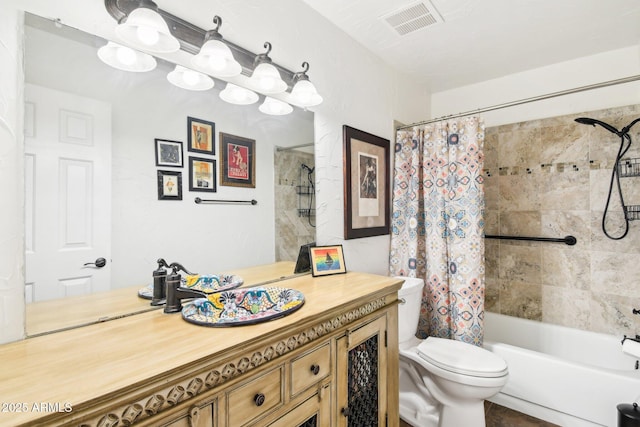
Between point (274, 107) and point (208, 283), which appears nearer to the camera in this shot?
point (208, 283)

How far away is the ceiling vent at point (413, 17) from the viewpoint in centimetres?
174

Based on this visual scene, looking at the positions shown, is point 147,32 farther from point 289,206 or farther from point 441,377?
point 441,377

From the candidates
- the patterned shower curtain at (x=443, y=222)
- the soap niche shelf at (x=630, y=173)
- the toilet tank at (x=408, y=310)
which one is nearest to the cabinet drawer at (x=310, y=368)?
the toilet tank at (x=408, y=310)

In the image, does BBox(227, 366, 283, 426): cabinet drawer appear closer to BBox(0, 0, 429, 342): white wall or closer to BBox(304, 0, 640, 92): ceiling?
BBox(0, 0, 429, 342): white wall

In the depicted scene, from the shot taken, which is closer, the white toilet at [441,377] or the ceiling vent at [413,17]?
the white toilet at [441,377]

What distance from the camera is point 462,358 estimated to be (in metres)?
1.71

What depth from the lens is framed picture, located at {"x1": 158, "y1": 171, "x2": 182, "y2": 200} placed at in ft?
3.67

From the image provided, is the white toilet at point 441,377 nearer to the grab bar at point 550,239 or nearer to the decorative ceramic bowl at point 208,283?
the decorative ceramic bowl at point 208,283

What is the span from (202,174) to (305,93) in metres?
0.65

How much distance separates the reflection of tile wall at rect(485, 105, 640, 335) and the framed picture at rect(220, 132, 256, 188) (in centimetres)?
222

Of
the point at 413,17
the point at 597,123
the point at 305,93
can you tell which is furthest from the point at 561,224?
the point at 305,93

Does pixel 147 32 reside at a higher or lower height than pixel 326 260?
higher

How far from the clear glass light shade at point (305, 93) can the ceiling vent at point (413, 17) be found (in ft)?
2.39

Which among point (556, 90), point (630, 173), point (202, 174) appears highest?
point (556, 90)
